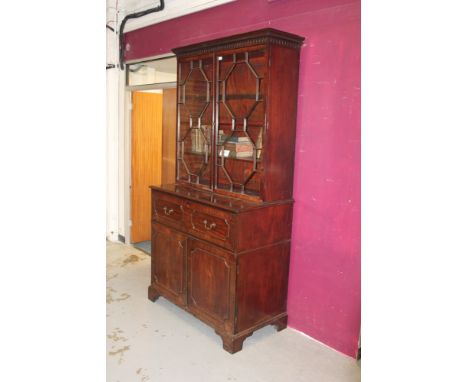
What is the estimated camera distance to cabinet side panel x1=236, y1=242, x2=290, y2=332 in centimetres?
289

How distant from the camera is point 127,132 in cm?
502

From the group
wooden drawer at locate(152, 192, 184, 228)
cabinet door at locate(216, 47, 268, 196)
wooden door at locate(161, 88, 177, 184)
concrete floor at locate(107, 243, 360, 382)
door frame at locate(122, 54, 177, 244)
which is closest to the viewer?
concrete floor at locate(107, 243, 360, 382)

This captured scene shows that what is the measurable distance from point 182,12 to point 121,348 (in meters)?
3.11

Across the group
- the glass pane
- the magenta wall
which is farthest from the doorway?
the magenta wall

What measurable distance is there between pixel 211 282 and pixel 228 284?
0.65ft

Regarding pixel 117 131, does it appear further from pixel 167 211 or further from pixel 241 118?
pixel 241 118

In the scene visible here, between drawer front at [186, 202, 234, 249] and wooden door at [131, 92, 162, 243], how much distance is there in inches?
84.5

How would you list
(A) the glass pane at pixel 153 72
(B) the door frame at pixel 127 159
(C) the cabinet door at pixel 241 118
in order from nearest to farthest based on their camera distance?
(C) the cabinet door at pixel 241 118 → (A) the glass pane at pixel 153 72 → (B) the door frame at pixel 127 159

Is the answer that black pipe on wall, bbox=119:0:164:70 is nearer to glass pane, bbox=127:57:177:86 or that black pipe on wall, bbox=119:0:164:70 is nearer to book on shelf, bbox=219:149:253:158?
glass pane, bbox=127:57:177:86

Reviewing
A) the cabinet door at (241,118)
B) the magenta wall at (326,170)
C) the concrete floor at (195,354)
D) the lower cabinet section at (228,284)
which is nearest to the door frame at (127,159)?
the concrete floor at (195,354)

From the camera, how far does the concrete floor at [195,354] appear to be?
2.61 metres

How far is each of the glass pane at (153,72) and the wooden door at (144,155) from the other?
191 millimetres

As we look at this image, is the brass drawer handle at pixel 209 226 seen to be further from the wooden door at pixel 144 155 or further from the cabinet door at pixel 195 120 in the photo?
the wooden door at pixel 144 155
